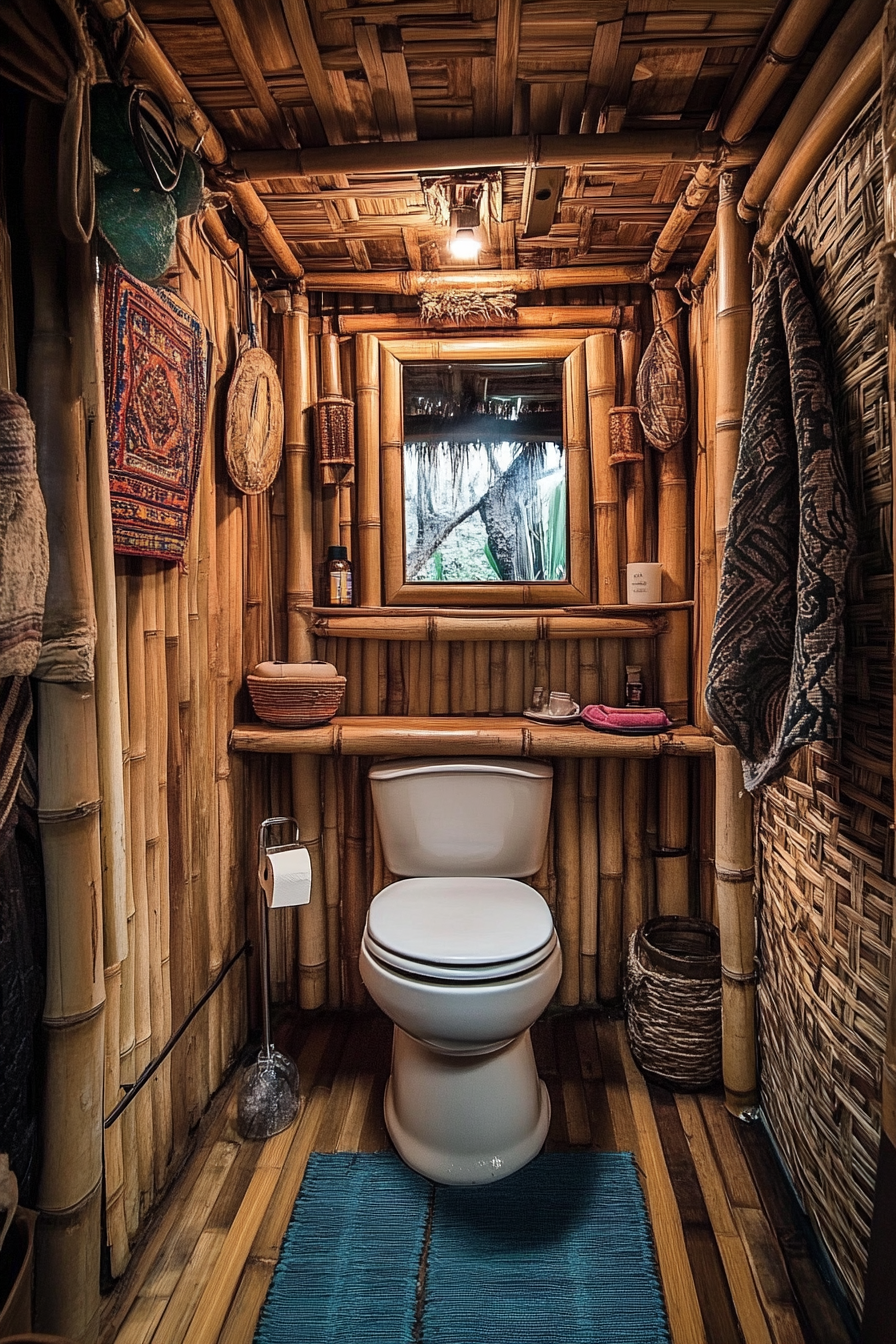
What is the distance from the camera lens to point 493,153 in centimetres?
164

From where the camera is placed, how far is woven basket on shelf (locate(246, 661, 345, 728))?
2.02 meters

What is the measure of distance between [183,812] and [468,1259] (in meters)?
1.13

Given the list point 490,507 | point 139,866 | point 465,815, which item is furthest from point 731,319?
point 139,866

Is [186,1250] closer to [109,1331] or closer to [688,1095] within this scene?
[109,1331]

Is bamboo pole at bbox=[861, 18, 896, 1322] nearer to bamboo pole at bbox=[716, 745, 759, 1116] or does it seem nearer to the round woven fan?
bamboo pole at bbox=[716, 745, 759, 1116]

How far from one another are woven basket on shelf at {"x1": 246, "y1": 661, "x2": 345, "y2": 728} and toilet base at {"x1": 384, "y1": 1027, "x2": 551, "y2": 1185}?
90 cm

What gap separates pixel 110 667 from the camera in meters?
1.24

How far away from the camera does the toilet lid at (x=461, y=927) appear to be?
156 cm

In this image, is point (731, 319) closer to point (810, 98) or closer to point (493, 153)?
point (810, 98)

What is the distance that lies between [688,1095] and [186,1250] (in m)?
1.26

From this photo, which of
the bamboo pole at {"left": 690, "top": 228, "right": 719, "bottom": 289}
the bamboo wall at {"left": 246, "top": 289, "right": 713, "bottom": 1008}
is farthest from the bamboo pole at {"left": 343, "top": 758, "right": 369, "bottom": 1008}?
the bamboo pole at {"left": 690, "top": 228, "right": 719, "bottom": 289}

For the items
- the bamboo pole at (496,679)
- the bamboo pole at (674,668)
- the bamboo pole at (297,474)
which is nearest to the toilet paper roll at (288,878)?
the bamboo pole at (297,474)

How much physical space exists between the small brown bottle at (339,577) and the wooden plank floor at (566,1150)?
136 cm

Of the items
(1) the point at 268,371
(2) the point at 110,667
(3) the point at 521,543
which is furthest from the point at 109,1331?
(1) the point at 268,371
